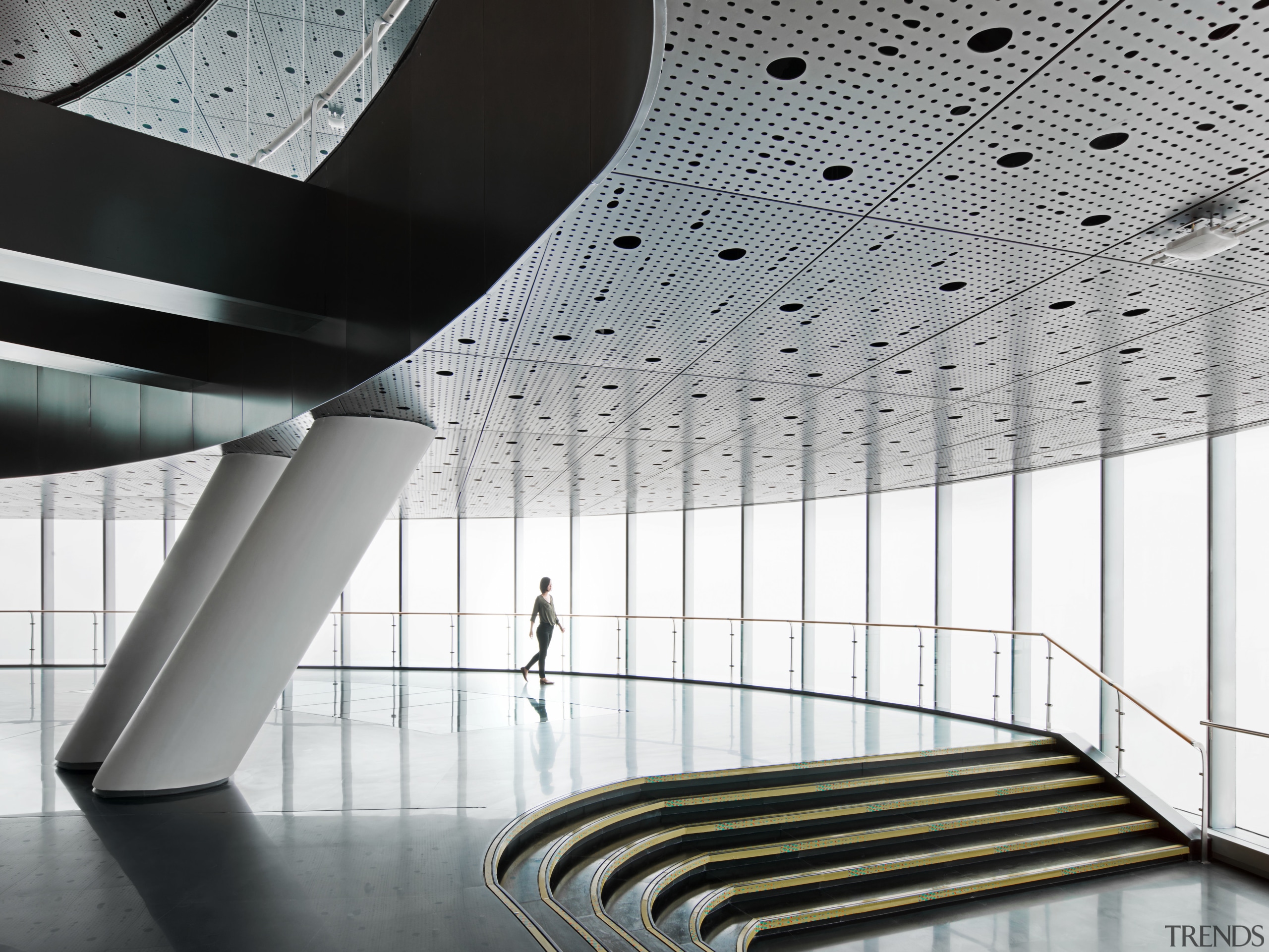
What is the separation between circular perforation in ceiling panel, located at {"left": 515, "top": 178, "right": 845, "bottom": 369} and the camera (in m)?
3.21

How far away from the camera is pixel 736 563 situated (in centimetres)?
1681

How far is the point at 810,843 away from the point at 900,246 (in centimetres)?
498

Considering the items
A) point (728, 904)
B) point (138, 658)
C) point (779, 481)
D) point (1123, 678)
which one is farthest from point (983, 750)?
point (138, 658)

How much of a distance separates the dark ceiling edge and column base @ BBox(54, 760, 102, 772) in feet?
18.5

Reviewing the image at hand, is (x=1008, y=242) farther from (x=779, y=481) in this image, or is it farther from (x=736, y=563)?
(x=736, y=563)

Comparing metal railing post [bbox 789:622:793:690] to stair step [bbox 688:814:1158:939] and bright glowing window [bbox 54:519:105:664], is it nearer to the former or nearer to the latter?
stair step [bbox 688:814:1158:939]

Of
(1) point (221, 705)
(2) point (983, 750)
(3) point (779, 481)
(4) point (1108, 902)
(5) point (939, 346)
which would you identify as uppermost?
(5) point (939, 346)

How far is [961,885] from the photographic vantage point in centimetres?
641

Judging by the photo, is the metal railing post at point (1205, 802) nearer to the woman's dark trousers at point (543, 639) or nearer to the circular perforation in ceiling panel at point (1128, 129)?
the circular perforation in ceiling panel at point (1128, 129)

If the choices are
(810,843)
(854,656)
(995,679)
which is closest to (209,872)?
(810,843)

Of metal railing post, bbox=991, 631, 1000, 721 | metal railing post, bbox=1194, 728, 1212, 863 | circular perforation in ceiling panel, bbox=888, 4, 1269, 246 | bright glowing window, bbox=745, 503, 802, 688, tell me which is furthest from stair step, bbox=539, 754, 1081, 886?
bright glowing window, bbox=745, 503, 802, 688

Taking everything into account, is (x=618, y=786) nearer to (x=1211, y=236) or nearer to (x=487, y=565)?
(x=1211, y=236)

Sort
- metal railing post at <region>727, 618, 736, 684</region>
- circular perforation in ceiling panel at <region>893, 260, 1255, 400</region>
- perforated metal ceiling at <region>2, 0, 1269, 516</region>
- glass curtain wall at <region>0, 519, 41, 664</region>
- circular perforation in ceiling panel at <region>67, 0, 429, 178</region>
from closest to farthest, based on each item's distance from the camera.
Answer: perforated metal ceiling at <region>2, 0, 1269, 516</region>, circular perforation in ceiling panel at <region>893, 260, 1255, 400</region>, circular perforation in ceiling panel at <region>67, 0, 429, 178</region>, metal railing post at <region>727, 618, 736, 684</region>, glass curtain wall at <region>0, 519, 41, 664</region>

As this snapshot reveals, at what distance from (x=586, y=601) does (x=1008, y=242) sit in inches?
615
